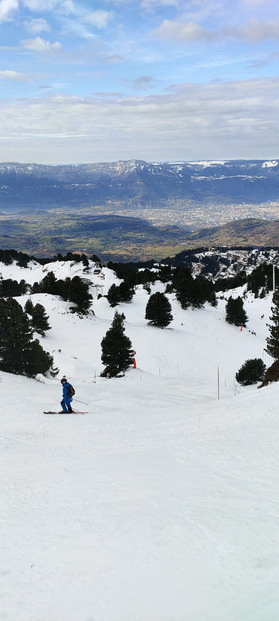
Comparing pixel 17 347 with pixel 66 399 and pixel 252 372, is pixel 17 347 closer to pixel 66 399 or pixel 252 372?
pixel 66 399

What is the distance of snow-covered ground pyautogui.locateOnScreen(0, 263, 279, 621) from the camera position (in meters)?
5.04

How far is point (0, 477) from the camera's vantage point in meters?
9.58

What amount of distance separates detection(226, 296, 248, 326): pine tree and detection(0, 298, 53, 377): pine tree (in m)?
33.7

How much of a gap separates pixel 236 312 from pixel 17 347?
3576cm

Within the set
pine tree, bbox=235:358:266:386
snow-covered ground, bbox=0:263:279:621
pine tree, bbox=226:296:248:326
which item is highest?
snow-covered ground, bbox=0:263:279:621

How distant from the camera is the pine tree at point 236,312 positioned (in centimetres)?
5562

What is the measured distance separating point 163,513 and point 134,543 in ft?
3.65

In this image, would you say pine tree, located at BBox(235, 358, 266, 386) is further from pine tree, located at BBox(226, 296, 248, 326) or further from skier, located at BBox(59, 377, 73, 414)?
pine tree, located at BBox(226, 296, 248, 326)

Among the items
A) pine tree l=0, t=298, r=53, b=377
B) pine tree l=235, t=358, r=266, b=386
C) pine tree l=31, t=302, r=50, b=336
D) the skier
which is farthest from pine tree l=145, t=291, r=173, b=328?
the skier

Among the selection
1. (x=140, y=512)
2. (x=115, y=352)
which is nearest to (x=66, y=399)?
(x=140, y=512)

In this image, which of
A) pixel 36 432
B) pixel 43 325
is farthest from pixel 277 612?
pixel 43 325

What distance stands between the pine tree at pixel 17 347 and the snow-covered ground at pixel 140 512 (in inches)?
347

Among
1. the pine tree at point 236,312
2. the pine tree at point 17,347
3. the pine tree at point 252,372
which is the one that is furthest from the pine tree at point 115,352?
the pine tree at point 236,312

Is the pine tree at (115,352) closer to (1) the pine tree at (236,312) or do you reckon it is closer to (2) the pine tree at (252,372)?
(2) the pine tree at (252,372)
